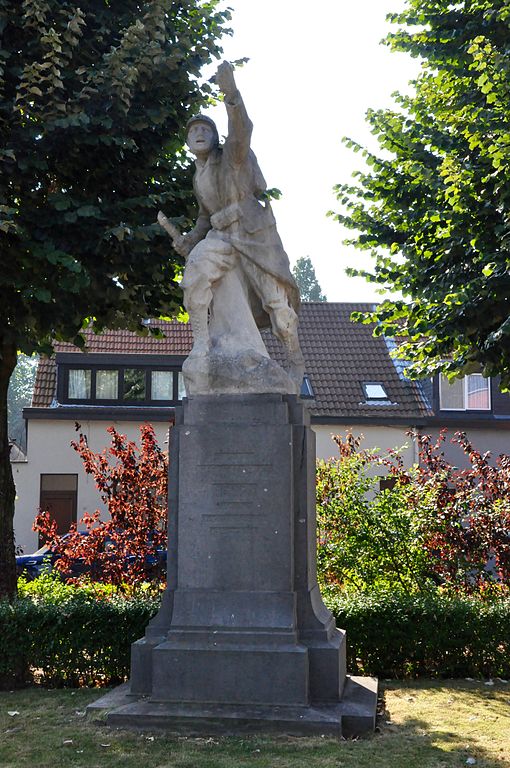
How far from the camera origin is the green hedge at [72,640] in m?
8.76

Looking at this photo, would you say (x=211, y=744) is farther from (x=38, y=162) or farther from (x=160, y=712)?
(x=38, y=162)

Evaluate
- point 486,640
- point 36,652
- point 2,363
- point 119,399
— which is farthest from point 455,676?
point 119,399

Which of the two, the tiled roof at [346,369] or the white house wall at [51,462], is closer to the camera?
the white house wall at [51,462]

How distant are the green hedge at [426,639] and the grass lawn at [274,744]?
121 centimetres

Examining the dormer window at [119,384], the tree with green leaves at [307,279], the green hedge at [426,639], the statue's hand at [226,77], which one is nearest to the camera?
the statue's hand at [226,77]

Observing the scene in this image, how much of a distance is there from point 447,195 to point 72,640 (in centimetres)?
686

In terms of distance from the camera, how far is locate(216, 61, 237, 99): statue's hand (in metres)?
A: 7.14

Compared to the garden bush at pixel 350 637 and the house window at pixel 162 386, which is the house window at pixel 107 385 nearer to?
the house window at pixel 162 386

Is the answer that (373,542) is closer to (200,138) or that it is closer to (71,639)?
(71,639)

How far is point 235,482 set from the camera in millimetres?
7066

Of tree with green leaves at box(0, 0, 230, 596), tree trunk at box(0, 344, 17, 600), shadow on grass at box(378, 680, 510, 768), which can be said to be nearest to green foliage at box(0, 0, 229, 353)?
tree with green leaves at box(0, 0, 230, 596)

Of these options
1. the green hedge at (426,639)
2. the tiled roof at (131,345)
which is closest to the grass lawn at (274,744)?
the green hedge at (426,639)

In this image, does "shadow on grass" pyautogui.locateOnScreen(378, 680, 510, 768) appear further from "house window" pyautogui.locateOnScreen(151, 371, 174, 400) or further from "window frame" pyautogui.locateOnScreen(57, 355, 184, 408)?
"house window" pyautogui.locateOnScreen(151, 371, 174, 400)

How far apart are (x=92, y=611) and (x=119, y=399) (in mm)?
15762
